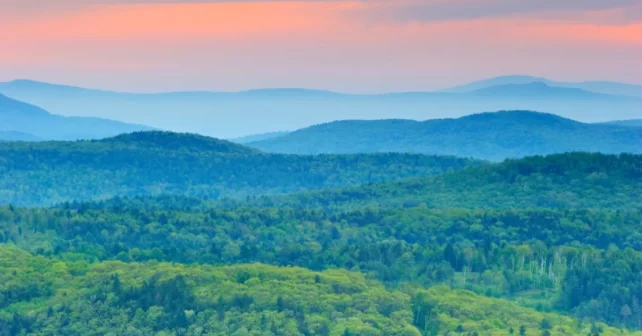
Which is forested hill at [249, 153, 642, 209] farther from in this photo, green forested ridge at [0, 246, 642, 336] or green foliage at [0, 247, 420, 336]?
green foliage at [0, 247, 420, 336]

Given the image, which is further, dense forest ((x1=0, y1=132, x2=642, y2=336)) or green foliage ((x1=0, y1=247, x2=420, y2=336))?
dense forest ((x1=0, y1=132, x2=642, y2=336))

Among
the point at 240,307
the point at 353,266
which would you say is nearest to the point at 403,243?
the point at 353,266

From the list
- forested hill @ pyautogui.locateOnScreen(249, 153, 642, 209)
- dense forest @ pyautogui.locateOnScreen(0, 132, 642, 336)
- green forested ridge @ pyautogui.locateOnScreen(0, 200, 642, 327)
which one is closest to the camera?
dense forest @ pyautogui.locateOnScreen(0, 132, 642, 336)

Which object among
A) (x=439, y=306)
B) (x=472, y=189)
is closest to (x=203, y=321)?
(x=439, y=306)

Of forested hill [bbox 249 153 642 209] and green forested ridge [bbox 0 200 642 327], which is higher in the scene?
forested hill [bbox 249 153 642 209]

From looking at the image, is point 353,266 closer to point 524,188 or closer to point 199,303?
point 199,303

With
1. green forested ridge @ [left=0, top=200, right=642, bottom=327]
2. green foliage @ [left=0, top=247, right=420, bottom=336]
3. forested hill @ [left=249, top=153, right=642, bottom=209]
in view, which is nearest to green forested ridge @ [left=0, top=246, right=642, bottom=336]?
green foliage @ [left=0, top=247, right=420, bottom=336]

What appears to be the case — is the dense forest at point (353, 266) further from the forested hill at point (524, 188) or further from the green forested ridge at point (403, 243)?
the forested hill at point (524, 188)

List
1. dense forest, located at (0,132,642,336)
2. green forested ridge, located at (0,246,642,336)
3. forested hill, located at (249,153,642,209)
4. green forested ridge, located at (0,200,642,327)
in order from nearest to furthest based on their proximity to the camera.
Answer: green forested ridge, located at (0,246,642,336) → dense forest, located at (0,132,642,336) → green forested ridge, located at (0,200,642,327) → forested hill, located at (249,153,642,209)
